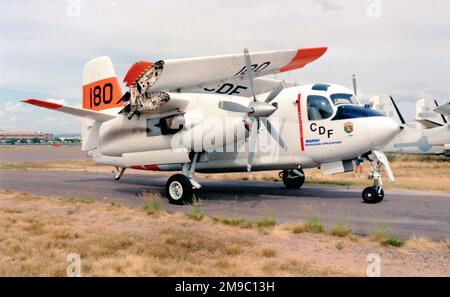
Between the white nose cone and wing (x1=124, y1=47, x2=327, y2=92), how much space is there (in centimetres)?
328

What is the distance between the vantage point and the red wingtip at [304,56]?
14.5m

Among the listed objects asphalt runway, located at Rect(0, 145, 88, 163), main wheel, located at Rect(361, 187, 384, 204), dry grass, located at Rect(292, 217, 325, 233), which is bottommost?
asphalt runway, located at Rect(0, 145, 88, 163)

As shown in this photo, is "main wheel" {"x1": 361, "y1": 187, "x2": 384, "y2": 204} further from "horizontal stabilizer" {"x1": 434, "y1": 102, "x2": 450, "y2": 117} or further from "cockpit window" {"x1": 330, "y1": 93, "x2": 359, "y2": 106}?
"horizontal stabilizer" {"x1": 434, "y1": 102, "x2": 450, "y2": 117}

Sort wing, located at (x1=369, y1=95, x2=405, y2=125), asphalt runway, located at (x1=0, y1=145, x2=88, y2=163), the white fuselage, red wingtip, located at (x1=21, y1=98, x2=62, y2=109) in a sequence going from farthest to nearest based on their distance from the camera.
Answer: asphalt runway, located at (x1=0, y1=145, x2=88, y2=163), wing, located at (x1=369, y1=95, x2=405, y2=125), red wingtip, located at (x1=21, y1=98, x2=62, y2=109), the white fuselage

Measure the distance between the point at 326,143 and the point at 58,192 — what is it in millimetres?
11544

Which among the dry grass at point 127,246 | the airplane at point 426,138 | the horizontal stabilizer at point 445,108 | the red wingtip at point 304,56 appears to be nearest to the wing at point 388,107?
the airplane at point 426,138

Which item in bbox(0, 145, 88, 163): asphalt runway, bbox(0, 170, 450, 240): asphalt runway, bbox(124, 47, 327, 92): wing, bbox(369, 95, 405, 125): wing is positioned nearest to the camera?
bbox(0, 170, 450, 240): asphalt runway

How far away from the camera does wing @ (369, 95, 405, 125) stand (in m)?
42.6

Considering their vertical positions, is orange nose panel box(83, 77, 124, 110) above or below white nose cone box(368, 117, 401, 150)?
above

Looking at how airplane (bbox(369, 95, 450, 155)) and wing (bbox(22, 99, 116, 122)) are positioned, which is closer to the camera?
wing (bbox(22, 99, 116, 122))

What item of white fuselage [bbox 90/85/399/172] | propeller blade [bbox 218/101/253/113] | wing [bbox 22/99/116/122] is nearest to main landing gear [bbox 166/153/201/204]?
white fuselage [bbox 90/85/399/172]

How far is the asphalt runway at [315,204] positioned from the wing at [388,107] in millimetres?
27153

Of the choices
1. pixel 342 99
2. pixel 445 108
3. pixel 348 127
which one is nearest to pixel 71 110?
pixel 342 99
